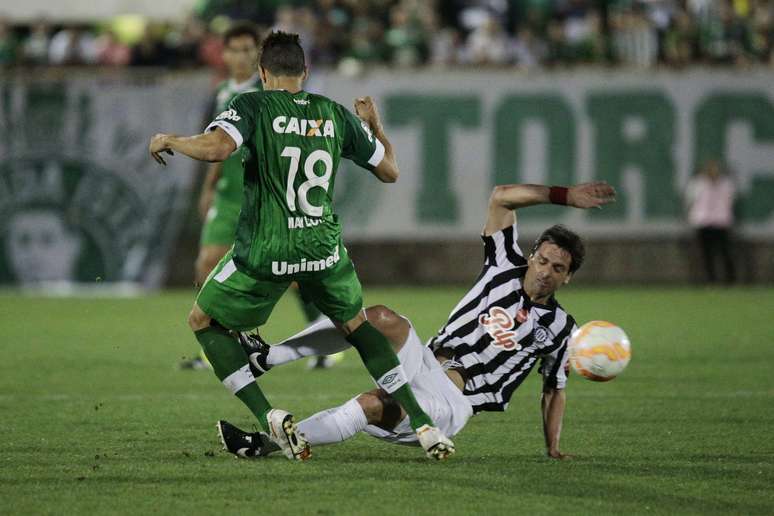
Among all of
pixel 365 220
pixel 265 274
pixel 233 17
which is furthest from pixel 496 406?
pixel 233 17

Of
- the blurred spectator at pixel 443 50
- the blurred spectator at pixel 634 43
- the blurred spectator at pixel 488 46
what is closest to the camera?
the blurred spectator at pixel 488 46

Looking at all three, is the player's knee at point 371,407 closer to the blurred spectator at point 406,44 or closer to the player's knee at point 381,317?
the player's knee at point 381,317

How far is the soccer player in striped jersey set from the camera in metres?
6.94

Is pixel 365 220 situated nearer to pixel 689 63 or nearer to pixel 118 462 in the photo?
pixel 689 63

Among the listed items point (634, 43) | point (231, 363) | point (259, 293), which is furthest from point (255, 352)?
point (634, 43)

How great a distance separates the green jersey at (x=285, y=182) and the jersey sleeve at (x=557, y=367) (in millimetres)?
1220

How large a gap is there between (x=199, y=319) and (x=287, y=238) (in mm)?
625

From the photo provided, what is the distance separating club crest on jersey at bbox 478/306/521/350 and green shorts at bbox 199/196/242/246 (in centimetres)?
420

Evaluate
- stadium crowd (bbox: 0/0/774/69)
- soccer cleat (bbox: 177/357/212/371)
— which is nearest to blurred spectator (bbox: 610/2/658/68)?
stadium crowd (bbox: 0/0/774/69)

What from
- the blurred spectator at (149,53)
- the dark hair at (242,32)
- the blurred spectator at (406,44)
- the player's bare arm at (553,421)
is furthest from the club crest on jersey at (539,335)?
the blurred spectator at (406,44)

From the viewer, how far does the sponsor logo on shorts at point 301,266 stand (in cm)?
674

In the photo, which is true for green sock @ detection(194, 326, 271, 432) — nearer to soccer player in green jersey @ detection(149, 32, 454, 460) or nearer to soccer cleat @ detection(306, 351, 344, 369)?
soccer player in green jersey @ detection(149, 32, 454, 460)

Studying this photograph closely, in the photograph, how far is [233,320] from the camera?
6883mm

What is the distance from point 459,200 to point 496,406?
13.5 m
